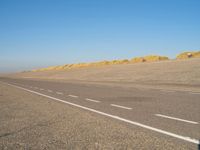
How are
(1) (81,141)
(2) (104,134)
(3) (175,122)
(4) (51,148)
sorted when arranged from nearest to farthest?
(4) (51,148) < (1) (81,141) < (2) (104,134) < (3) (175,122)

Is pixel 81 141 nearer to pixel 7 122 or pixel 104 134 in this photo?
pixel 104 134

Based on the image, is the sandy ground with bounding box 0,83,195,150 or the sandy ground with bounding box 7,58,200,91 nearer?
the sandy ground with bounding box 0,83,195,150

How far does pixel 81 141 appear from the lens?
4.77m

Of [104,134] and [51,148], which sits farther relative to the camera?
[104,134]

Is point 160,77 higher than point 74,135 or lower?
lower

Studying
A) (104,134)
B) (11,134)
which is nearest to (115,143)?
(104,134)

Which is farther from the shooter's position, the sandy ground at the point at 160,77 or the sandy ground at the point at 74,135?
the sandy ground at the point at 160,77

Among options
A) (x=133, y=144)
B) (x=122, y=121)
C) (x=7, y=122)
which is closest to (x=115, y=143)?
(x=133, y=144)

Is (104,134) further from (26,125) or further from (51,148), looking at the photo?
(26,125)

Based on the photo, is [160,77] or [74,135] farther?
[160,77]

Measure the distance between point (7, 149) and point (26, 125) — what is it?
6.51 feet

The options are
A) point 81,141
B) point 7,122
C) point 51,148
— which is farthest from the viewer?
point 7,122

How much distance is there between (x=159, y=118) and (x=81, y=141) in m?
3.04

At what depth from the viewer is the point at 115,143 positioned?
180 inches
